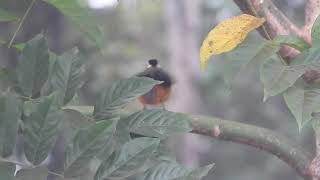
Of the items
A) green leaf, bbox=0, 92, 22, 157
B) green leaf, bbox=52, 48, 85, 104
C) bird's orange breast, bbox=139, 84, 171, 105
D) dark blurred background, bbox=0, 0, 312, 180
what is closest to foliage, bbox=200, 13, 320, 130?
green leaf, bbox=52, 48, 85, 104

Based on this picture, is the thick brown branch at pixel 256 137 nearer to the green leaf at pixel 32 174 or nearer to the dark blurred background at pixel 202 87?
the green leaf at pixel 32 174

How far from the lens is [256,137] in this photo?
109cm

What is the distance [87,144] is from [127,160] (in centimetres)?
5

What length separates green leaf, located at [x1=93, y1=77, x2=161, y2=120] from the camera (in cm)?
87

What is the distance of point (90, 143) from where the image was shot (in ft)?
2.54

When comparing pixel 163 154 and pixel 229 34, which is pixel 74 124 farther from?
pixel 229 34

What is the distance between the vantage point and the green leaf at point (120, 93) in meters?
0.87

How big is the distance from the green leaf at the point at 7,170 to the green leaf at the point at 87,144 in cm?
6

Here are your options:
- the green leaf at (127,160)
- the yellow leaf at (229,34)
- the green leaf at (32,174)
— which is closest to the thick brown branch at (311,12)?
the yellow leaf at (229,34)

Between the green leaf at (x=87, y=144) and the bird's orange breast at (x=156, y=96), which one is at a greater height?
A: the green leaf at (x=87, y=144)

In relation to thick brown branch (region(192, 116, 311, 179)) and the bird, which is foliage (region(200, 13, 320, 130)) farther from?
the bird

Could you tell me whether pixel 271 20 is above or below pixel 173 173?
above

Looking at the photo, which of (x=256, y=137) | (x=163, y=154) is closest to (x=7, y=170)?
(x=163, y=154)

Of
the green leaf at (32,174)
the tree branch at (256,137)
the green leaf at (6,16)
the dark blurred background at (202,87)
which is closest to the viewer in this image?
the green leaf at (32,174)
